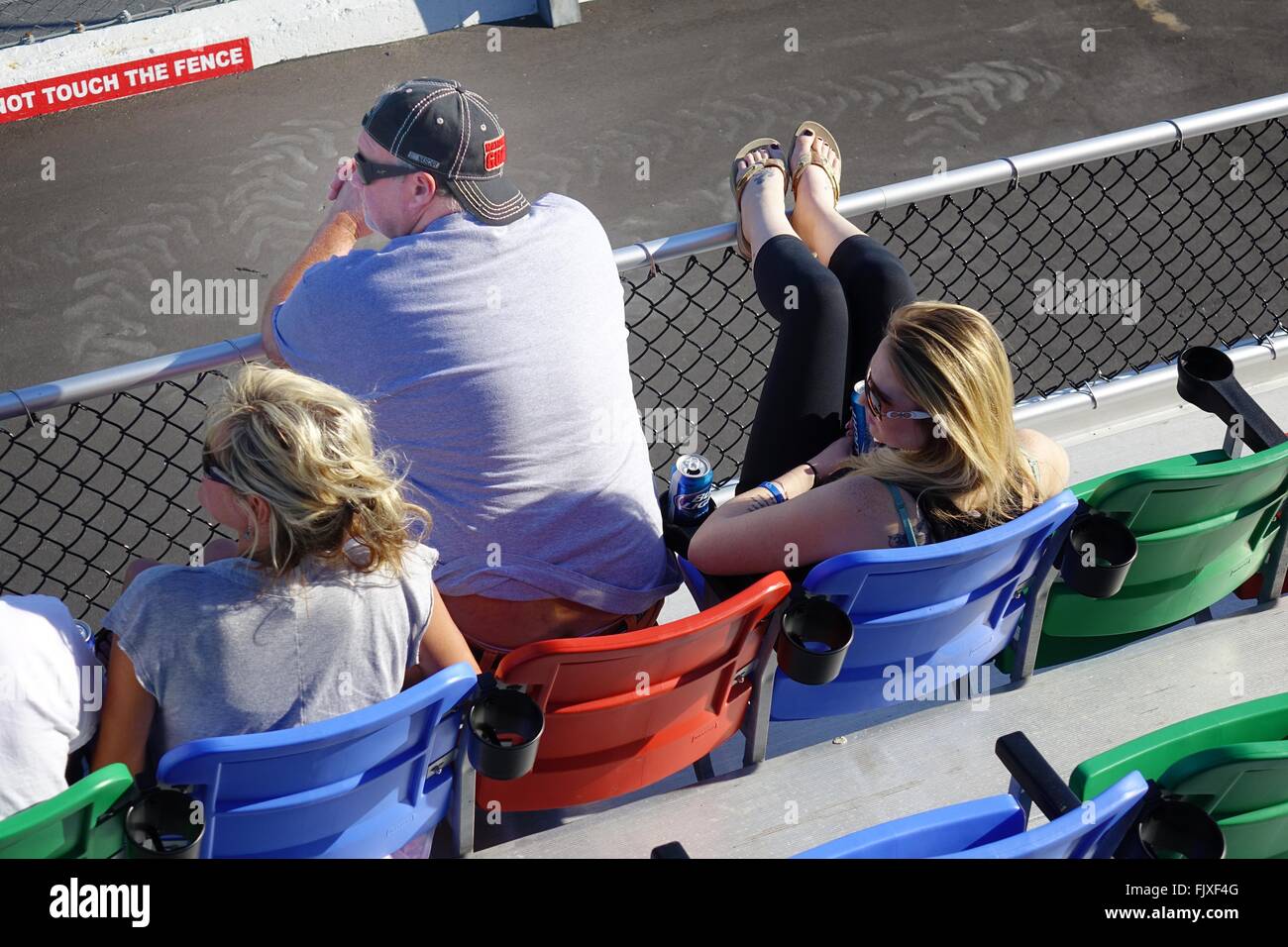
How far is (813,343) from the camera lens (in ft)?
9.91

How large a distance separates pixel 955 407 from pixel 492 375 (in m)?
0.91

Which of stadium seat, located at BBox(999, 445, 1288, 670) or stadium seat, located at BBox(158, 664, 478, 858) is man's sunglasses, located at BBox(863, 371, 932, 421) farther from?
stadium seat, located at BBox(158, 664, 478, 858)

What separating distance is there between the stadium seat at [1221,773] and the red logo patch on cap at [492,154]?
172 centimetres

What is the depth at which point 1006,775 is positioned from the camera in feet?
8.97

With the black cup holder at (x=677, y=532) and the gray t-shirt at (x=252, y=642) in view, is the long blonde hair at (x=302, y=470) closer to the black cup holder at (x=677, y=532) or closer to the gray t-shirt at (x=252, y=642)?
the gray t-shirt at (x=252, y=642)

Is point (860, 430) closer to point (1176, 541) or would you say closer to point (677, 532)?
point (677, 532)

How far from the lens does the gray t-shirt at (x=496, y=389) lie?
2537 millimetres

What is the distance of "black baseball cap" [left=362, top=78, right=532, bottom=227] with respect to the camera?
2729 mm

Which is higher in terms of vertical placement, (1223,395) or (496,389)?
(496,389)

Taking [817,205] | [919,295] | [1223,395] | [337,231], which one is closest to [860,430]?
[817,205]

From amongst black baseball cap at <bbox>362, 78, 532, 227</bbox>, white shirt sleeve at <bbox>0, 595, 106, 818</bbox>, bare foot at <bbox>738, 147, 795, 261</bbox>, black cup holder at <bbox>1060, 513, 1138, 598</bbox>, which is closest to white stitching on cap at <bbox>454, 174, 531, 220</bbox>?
black baseball cap at <bbox>362, 78, 532, 227</bbox>

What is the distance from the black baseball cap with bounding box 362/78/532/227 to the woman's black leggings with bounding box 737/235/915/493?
695 millimetres
